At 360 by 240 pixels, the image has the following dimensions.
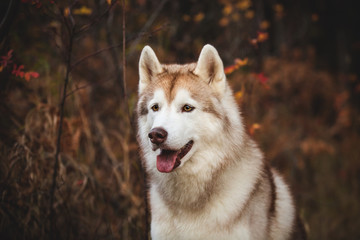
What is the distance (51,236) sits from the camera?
332cm

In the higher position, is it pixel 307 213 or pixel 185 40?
pixel 185 40

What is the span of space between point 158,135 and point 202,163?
0.60m

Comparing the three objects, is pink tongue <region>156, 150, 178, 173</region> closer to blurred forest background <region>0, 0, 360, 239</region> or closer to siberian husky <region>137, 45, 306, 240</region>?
siberian husky <region>137, 45, 306, 240</region>

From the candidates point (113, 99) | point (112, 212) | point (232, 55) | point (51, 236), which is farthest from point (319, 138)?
point (51, 236)

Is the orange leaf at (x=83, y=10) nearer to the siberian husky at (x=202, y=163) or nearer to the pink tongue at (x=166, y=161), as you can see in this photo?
the siberian husky at (x=202, y=163)

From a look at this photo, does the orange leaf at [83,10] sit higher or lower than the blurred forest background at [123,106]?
higher

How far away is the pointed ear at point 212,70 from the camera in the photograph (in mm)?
2857

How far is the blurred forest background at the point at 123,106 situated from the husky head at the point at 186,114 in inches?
17.2

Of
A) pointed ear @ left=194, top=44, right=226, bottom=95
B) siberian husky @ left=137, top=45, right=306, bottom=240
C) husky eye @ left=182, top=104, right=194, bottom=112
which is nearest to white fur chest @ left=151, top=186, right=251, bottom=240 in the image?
siberian husky @ left=137, top=45, right=306, bottom=240

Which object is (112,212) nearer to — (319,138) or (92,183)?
(92,183)

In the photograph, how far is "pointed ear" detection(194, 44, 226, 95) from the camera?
2.86m

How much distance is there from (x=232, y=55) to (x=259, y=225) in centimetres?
447

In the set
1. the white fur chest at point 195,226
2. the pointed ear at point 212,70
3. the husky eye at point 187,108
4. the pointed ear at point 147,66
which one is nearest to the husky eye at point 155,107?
the husky eye at point 187,108

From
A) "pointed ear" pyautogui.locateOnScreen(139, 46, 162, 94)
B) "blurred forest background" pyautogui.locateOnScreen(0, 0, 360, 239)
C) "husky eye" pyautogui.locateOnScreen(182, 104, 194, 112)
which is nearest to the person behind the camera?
"husky eye" pyautogui.locateOnScreen(182, 104, 194, 112)
